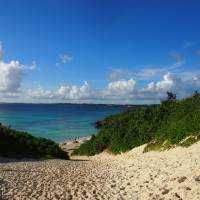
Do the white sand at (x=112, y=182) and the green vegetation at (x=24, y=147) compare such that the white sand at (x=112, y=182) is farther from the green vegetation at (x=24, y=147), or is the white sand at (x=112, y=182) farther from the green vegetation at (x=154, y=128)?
the green vegetation at (x=24, y=147)

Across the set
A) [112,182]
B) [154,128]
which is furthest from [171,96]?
[112,182]

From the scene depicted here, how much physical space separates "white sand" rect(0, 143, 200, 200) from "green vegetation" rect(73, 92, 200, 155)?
6103 mm

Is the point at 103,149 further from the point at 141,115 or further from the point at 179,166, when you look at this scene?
the point at 179,166

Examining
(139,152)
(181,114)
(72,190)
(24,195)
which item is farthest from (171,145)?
(24,195)

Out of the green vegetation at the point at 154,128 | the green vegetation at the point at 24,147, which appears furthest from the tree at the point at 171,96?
the green vegetation at the point at 24,147

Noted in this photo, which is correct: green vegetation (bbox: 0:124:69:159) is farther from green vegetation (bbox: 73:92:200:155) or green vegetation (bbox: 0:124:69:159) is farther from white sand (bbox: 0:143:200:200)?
white sand (bbox: 0:143:200:200)

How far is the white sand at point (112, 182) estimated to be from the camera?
14.7 meters

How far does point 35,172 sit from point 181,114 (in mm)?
17605

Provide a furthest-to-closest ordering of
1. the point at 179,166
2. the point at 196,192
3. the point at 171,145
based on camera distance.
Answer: the point at 171,145, the point at 179,166, the point at 196,192

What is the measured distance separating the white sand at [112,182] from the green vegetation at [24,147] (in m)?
12.0

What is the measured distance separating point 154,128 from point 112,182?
784 inches

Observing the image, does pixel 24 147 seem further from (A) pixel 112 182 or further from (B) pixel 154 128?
(A) pixel 112 182

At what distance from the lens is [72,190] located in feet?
54.0

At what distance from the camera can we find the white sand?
14.7 meters
